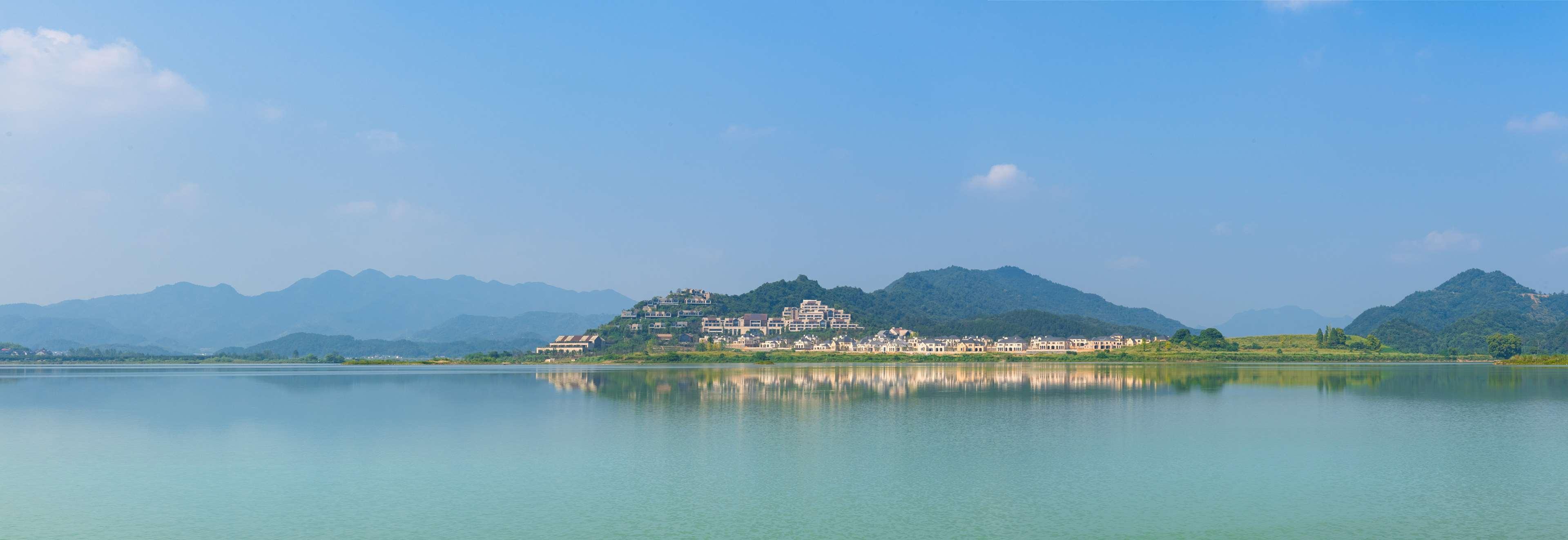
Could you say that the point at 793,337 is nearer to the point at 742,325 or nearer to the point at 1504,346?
the point at 742,325

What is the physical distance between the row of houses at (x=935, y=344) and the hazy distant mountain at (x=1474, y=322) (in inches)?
1323

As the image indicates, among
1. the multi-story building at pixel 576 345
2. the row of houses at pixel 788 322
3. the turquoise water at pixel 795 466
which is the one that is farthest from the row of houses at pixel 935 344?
the turquoise water at pixel 795 466

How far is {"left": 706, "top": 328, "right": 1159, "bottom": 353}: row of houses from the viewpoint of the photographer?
385 feet

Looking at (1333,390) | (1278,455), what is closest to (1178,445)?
(1278,455)

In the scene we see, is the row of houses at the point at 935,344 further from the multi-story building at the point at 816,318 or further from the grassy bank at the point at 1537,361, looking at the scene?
the grassy bank at the point at 1537,361

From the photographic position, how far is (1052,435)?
24.4 meters

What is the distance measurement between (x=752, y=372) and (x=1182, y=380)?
2785 centimetres

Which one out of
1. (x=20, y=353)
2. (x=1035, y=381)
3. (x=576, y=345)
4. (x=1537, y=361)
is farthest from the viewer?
(x=20, y=353)

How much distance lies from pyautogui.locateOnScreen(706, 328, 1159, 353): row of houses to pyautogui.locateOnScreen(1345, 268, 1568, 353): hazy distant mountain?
3360 cm

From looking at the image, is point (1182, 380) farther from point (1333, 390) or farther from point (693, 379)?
point (693, 379)

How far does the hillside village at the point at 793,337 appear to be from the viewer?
117 meters

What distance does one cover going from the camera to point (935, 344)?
119 meters

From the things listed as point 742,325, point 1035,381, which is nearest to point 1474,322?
point 742,325

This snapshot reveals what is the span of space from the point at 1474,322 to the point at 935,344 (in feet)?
248
